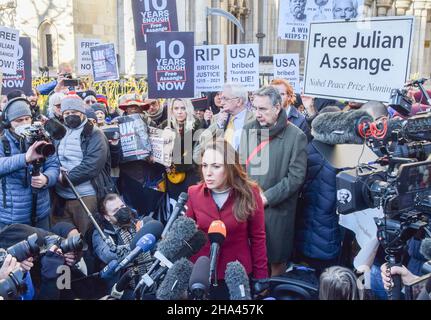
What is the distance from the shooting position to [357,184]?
3146 mm

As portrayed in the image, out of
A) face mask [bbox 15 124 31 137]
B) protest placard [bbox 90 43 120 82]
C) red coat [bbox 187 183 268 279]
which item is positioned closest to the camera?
red coat [bbox 187 183 268 279]

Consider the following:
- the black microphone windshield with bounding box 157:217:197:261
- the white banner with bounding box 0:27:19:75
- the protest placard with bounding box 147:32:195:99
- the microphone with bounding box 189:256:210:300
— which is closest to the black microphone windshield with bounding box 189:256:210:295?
the microphone with bounding box 189:256:210:300

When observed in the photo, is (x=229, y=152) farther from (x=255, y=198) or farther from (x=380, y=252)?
(x=380, y=252)

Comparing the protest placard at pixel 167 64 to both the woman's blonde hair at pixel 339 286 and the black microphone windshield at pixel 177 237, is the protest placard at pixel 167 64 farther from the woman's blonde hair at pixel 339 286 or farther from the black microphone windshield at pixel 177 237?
the woman's blonde hair at pixel 339 286

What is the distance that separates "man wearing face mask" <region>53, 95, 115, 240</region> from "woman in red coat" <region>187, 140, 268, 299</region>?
180 cm

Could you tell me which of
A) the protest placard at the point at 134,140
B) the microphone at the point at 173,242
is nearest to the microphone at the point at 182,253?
the microphone at the point at 173,242

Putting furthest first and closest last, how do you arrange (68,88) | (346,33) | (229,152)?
(68,88)
(346,33)
(229,152)

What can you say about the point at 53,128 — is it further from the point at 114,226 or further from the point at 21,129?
the point at 114,226

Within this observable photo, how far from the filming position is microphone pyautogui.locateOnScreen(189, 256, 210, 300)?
91.6 inches

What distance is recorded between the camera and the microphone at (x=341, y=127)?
3.98m

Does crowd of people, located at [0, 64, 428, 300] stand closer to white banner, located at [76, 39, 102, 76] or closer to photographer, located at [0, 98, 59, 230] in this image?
photographer, located at [0, 98, 59, 230]

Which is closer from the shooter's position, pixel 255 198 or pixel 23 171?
pixel 255 198

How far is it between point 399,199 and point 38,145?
2.74 meters
